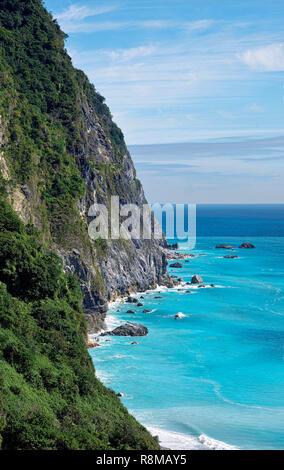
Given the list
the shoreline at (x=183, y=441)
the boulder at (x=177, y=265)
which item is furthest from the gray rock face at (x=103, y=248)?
the shoreline at (x=183, y=441)

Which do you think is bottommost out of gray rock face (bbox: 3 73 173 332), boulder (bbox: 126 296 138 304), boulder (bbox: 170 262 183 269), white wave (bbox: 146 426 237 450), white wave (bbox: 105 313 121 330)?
white wave (bbox: 146 426 237 450)

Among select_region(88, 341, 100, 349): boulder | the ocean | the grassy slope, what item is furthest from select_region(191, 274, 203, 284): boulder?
select_region(88, 341, 100, 349): boulder

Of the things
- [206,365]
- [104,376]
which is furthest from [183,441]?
[206,365]

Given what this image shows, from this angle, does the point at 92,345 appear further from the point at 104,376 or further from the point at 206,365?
the point at 206,365

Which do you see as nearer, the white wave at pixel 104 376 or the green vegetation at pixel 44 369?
the green vegetation at pixel 44 369

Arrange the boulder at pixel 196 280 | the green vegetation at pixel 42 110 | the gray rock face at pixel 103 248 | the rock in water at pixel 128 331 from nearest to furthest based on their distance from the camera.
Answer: the green vegetation at pixel 42 110 < the gray rock face at pixel 103 248 < the rock in water at pixel 128 331 < the boulder at pixel 196 280

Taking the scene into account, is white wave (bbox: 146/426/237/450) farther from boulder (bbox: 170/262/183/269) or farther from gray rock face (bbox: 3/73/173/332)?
boulder (bbox: 170/262/183/269)

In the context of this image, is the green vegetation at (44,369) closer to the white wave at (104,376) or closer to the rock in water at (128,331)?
the white wave at (104,376)

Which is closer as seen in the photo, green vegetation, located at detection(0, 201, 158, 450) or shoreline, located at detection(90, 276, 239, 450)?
green vegetation, located at detection(0, 201, 158, 450)
